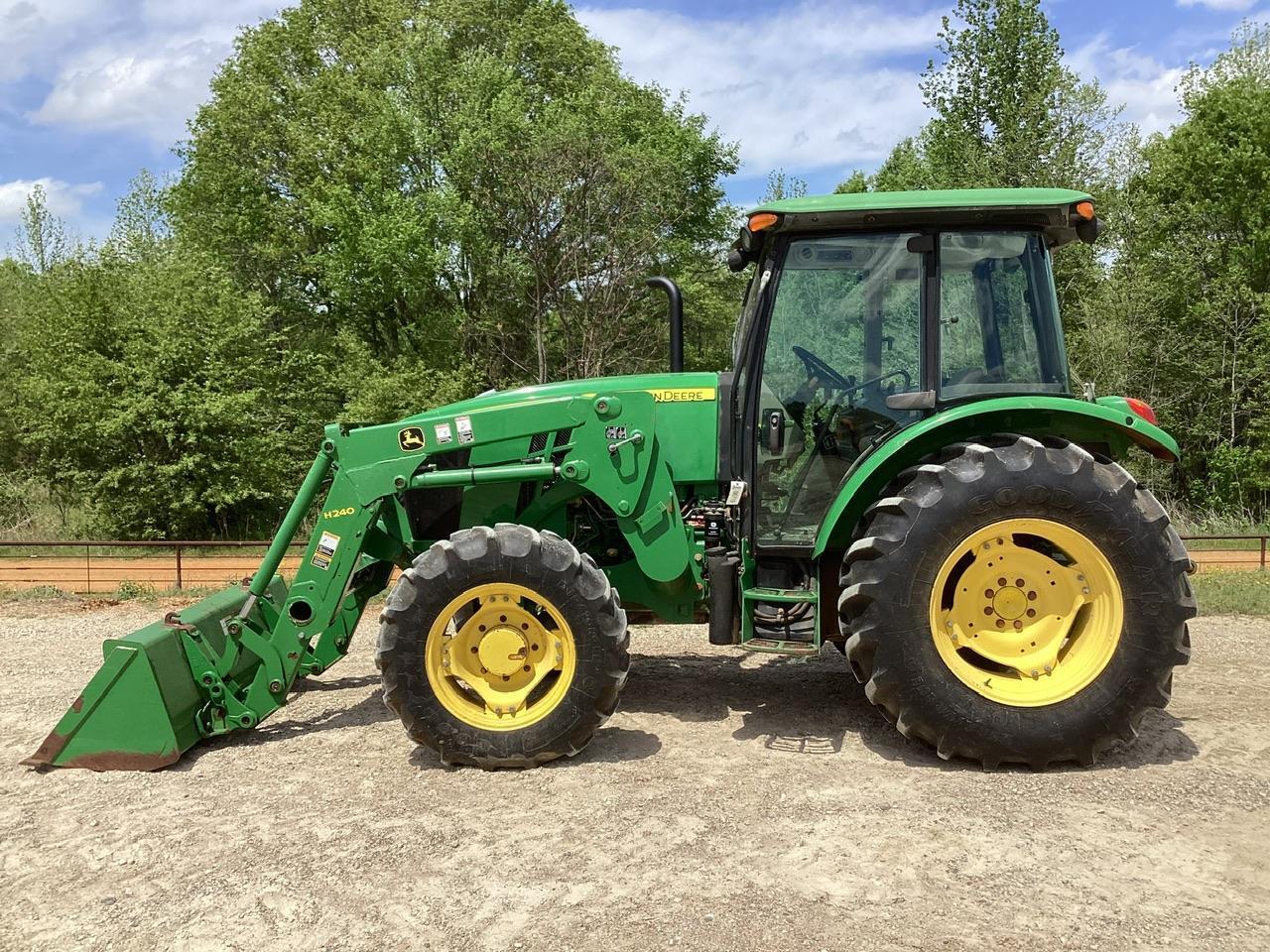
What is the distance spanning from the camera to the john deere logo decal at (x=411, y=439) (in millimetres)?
4844

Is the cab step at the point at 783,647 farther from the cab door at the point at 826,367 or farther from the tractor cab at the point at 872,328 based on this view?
the cab door at the point at 826,367

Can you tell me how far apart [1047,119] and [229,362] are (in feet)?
60.9

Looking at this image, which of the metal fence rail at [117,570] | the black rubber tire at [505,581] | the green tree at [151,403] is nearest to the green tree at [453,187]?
the green tree at [151,403]

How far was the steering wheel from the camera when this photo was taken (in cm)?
476

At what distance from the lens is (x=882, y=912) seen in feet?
10.1

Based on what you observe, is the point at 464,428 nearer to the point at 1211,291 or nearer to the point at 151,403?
the point at 151,403

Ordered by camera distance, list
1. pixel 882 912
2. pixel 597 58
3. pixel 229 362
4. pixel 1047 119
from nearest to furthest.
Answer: pixel 882 912 < pixel 229 362 < pixel 1047 119 < pixel 597 58

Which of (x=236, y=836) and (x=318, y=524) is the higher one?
(x=318, y=524)

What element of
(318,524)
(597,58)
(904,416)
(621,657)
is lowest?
(621,657)

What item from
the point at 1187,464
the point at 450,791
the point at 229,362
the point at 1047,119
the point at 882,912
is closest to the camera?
the point at 882,912

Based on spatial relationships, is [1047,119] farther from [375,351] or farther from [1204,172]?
[375,351]

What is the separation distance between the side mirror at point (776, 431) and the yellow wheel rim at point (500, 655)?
53.7 inches

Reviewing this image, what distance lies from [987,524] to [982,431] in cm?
53

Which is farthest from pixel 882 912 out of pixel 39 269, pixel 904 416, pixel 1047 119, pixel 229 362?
pixel 39 269
